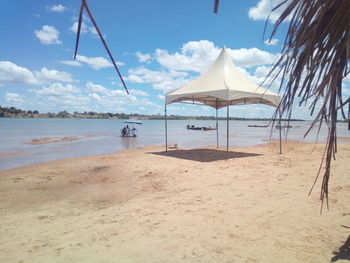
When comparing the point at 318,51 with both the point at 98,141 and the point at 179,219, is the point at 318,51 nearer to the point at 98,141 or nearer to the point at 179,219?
the point at 179,219

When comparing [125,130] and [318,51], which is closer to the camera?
[318,51]

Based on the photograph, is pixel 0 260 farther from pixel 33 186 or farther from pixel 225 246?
pixel 33 186

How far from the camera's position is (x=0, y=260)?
2.50 m

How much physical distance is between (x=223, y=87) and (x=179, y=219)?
6384mm

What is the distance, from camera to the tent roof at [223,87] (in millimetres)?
8734

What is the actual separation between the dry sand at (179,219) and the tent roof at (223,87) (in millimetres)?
3528

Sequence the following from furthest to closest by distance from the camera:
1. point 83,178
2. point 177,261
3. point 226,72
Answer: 1. point 226,72
2. point 83,178
3. point 177,261

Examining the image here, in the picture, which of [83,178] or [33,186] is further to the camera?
[83,178]

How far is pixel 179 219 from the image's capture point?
3416 millimetres

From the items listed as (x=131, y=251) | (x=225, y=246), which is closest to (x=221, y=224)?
(x=225, y=246)

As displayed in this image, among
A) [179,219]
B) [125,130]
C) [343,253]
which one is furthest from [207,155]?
[125,130]

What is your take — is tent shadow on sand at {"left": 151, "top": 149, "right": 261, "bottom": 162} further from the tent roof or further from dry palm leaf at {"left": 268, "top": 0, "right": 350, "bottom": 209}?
dry palm leaf at {"left": 268, "top": 0, "right": 350, "bottom": 209}

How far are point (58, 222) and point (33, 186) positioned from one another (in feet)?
9.70

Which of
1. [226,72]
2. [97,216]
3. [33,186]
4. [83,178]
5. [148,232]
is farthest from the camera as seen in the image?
[226,72]
